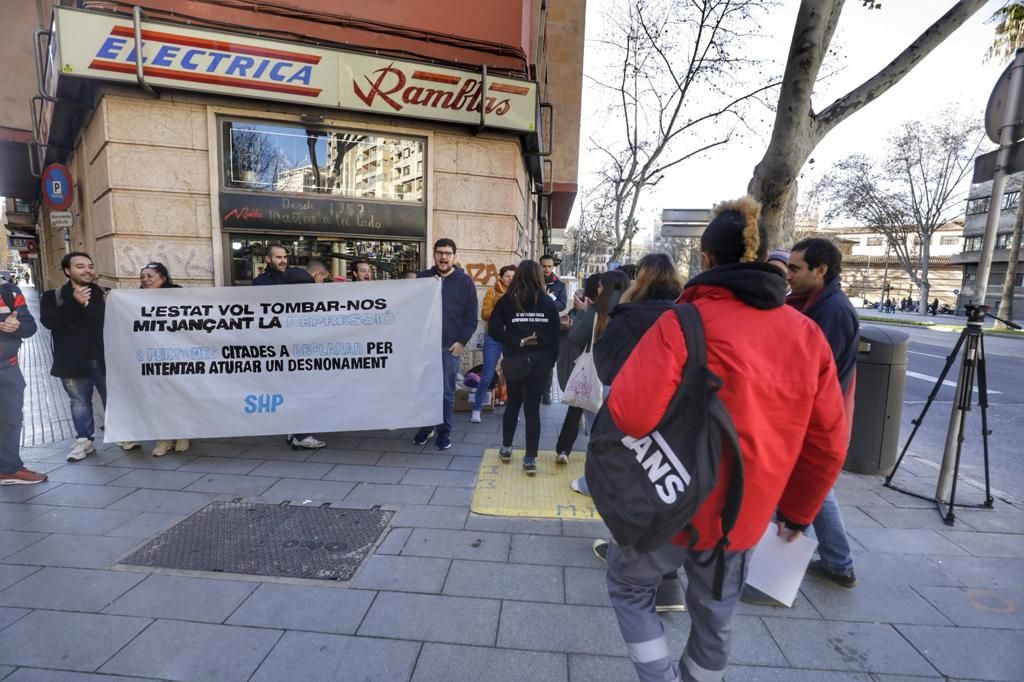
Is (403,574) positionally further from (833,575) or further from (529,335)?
(833,575)

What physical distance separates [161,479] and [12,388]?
1.27m

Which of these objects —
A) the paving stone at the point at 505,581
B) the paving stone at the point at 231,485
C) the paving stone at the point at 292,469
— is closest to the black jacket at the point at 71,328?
the paving stone at the point at 231,485

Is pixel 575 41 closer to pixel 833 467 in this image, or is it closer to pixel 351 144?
pixel 351 144

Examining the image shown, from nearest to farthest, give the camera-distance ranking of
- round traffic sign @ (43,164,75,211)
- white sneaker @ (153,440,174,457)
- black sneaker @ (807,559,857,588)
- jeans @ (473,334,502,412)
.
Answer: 1. black sneaker @ (807,559,857,588)
2. white sneaker @ (153,440,174,457)
3. jeans @ (473,334,502,412)
4. round traffic sign @ (43,164,75,211)

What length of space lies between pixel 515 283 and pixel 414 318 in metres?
1.12

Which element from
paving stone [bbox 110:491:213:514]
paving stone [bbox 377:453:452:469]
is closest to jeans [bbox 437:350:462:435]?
paving stone [bbox 377:453:452:469]

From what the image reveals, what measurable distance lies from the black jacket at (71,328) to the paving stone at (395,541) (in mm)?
3454

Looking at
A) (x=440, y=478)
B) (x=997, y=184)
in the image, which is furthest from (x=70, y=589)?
(x=997, y=184)

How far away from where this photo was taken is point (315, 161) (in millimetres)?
6543

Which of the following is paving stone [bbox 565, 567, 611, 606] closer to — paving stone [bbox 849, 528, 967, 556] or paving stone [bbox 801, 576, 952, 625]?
paving stone [bbox 801, 576, 952, 625]

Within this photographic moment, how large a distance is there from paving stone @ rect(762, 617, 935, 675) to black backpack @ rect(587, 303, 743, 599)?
1.18 metres

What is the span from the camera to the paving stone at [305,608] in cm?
247

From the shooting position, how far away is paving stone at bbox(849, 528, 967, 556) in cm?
331

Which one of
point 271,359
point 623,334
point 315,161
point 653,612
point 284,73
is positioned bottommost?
point 653,612
